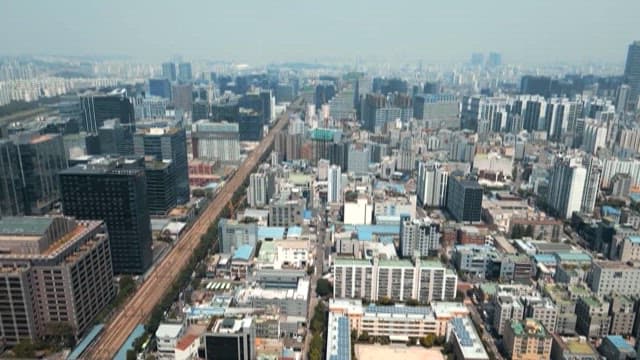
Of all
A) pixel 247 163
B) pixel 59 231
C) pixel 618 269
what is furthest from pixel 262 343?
pixel 247 163

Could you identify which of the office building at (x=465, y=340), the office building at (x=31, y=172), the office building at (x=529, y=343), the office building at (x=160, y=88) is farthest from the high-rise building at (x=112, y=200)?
the office building at (x=160, y=88)

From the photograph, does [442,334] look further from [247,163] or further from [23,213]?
[247,163]

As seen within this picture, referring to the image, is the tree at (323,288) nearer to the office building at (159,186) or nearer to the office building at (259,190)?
the office building at (259,190)

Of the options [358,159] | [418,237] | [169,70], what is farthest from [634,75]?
[169,70]

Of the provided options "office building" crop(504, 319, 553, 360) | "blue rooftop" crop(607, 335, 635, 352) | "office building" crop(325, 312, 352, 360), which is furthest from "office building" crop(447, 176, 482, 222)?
"office building" crop(325, 312, 352, 360)

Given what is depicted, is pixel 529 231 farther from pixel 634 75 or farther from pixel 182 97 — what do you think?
pixel 634 75

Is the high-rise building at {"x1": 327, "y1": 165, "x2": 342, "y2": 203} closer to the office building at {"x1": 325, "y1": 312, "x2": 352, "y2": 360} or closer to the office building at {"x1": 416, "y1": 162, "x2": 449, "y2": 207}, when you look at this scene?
the office building at {"x1": 416, "y1": 162, "x2": 449, "y2": 207}
